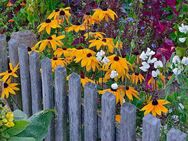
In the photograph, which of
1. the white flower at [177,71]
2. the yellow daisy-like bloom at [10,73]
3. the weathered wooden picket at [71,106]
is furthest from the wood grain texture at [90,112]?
the yellow daisy-like bloom at [10,73]

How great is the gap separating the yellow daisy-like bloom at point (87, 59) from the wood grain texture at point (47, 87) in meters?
0.17

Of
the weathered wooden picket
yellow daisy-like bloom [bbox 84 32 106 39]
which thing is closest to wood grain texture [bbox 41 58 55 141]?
the weathered wooden picket

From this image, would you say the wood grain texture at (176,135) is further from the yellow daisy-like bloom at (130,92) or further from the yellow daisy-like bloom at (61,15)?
the yellow daisy-like bloom at (61,15)

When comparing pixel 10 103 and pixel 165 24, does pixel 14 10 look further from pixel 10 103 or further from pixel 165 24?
pixel 165 24

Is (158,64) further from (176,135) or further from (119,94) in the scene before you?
(176,135)

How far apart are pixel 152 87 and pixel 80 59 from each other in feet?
1.36

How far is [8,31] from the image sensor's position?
14.2ft

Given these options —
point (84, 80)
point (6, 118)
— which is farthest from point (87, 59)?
point (6, 118)

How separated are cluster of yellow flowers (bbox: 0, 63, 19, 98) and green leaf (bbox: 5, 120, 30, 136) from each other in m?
0.87

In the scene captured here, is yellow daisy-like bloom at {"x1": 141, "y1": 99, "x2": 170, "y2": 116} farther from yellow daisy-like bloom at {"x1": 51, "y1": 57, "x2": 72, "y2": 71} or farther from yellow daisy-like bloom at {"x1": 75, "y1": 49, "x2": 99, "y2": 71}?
yellow daisy-like bloom at {"x1": 51, "y1": 57, "x2": 72, "y2": 71}

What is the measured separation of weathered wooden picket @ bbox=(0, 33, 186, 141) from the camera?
8.05 ft

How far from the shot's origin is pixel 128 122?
97.0 inches

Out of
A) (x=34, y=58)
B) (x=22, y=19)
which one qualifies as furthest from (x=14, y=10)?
(x=34, y=58)

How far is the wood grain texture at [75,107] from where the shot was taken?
106 inches
